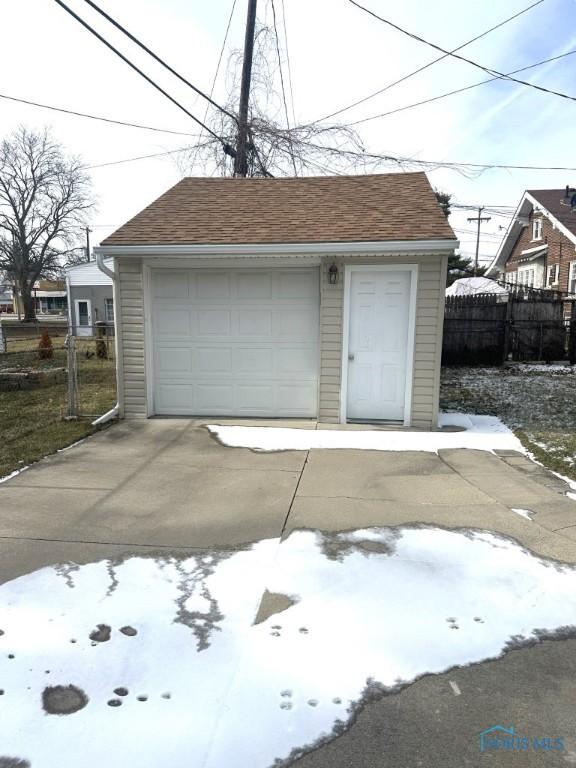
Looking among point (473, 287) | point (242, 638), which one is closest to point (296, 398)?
point (242, 638)

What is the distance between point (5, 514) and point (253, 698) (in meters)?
2.76

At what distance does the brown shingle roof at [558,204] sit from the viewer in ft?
64.5

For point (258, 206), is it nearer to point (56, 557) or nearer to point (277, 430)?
point (277, 430)

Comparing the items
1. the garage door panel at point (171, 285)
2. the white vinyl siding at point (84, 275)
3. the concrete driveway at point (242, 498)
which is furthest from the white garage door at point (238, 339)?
the white vinyl siding at point (84, 275)

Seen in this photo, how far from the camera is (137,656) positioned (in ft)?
7.68

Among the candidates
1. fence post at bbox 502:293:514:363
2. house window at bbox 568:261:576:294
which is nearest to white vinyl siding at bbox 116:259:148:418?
fence post at bbox 502:293:514:363

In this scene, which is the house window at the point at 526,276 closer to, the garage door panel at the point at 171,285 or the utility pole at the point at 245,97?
the utility pole at the point at 245,97

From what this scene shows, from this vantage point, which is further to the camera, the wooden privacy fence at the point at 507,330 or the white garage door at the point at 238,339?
the wooden privacy fence at the point at 507,330

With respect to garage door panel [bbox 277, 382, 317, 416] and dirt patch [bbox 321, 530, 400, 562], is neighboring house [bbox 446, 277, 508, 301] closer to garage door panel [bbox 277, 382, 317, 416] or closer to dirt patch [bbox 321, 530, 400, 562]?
garage door panel [bbox 277, 382, 317, 416]

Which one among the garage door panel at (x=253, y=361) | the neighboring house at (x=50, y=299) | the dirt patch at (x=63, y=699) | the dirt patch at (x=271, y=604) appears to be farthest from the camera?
the neighboring house at (x=50, y=299)

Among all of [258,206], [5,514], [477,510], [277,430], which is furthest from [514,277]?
[5,514]

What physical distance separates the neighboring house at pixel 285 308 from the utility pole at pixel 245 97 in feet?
21.8

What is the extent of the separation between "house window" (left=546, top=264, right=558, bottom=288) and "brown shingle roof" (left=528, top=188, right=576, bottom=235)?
183cm

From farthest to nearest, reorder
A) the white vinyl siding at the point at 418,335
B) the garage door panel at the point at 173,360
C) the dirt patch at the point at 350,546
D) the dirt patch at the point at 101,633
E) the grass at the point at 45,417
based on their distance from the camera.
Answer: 1. the garage door panel at the point at 173,360
2. the white vinyl siding at the point at 418,335
3. the grass at the point at 45,417
4. the dirt patch at the point at 350,546
5. the dirt patch at the point at 101,633
